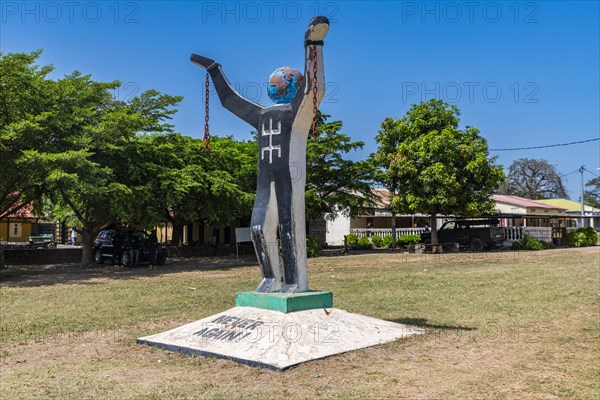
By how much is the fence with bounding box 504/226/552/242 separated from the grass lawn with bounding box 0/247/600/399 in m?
15.7

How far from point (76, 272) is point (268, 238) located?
13.5 m

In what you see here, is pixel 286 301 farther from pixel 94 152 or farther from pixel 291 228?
pixel 94 152

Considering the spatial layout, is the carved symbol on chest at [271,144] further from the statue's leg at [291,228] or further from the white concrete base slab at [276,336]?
the white concrete base slab at [276,336]

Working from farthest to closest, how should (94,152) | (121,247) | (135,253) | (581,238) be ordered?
(581,238), (121,247), (135,253), (94,152)

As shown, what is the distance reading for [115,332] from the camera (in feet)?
27.9

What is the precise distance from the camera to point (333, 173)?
2659 cm

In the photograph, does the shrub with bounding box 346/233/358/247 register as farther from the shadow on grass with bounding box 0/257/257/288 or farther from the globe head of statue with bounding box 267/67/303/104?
the globe head of statue with bounding box 267/67/303/104

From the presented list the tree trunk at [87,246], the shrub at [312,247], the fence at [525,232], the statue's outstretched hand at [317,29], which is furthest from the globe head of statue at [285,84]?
the fence at [525,232]

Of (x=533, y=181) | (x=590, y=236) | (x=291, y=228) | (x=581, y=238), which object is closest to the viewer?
(x=291, y=228)

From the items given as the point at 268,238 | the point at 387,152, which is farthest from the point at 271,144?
the point at 387,152

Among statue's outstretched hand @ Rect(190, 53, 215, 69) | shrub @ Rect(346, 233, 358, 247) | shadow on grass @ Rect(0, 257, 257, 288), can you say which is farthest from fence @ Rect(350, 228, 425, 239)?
statue's outstretched hand @ Rect(190, 53, 215, 69)

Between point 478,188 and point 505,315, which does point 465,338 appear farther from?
point 478,188

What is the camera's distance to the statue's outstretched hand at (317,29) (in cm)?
778

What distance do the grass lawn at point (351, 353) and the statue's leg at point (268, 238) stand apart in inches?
70.0
